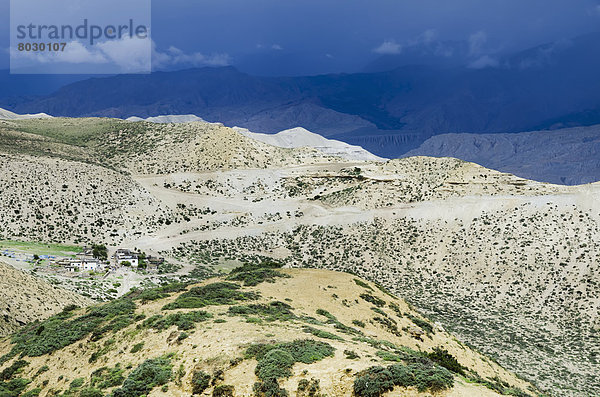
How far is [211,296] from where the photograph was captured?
2872cm

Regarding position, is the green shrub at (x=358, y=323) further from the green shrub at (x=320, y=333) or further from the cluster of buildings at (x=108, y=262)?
the cluster of buildings at (x=108, y=262)

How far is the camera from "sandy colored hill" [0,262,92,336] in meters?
34.9

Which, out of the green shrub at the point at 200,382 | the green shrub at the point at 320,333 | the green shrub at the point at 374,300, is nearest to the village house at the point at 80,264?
the green shrub at the point at 374,300

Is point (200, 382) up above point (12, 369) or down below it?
above

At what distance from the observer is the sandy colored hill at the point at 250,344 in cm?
1691

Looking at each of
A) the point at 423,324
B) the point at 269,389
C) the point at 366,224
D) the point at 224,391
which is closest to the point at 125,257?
the point at 366,224

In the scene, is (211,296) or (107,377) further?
(211,296)

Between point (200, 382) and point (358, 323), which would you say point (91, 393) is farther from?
point (358, 323)

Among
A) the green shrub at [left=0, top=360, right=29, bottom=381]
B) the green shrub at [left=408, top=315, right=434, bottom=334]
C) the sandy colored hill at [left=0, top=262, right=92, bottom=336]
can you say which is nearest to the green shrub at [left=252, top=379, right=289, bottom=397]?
the green shrub at [left=0, top=360, right=29, bottom=381]

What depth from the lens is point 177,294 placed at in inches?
1177

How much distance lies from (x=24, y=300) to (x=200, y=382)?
2565 cm

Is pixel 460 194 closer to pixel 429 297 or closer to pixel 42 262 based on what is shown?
pixel 429 297

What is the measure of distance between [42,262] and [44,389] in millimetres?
38351

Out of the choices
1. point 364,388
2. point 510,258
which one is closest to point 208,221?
point 510,258
